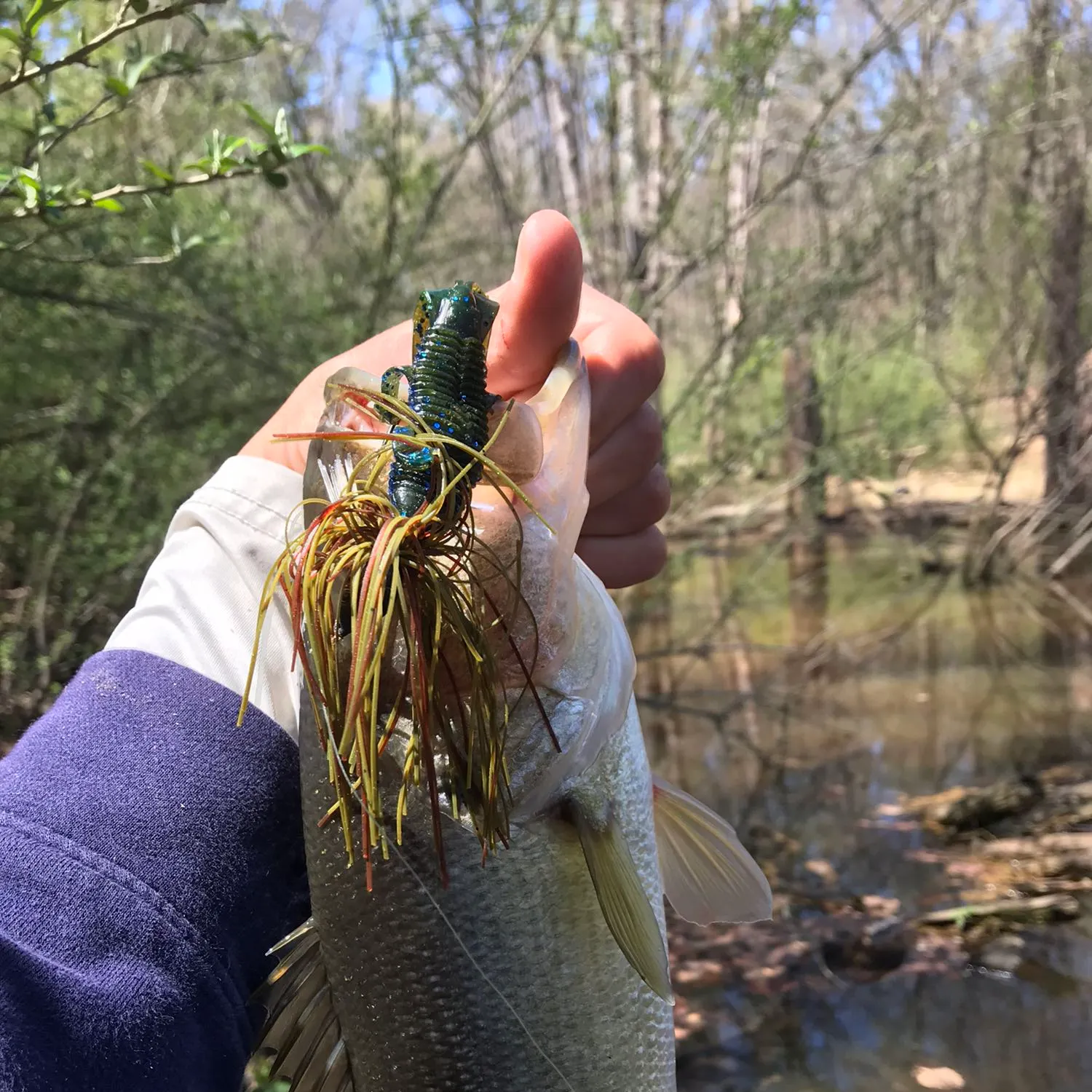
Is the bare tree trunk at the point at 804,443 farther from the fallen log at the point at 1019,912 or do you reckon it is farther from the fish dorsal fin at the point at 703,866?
the fish dorsal fin at the point at 703,866

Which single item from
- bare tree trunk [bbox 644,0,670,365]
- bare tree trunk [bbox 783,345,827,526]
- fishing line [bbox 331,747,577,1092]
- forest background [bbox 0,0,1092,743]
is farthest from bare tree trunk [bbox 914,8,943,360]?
fishing line [bbox 331,747,577,1092]

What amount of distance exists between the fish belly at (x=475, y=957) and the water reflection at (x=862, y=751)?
3706 millimetres

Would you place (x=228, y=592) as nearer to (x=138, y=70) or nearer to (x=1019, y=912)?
(x=138, y=70)

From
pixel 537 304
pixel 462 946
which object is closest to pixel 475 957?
pixel 462 946

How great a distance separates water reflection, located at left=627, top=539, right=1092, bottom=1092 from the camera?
4504 mm

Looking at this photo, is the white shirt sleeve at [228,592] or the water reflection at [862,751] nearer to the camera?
the white shirt sleeve at [228,592]

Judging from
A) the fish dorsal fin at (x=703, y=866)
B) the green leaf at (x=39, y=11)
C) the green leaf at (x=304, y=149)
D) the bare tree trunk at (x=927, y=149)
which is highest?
the bare tree trunk at (x=927, y=149)

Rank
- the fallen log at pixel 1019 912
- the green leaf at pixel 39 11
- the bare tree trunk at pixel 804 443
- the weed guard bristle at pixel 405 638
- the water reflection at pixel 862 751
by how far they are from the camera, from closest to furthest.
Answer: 1. the weed guard bristle at pixel 405 638
2. the green leaf at pixel 39 11
3. the water reflection at pixel 862 751
4. the fallen log at pixel 1019 912
5. the bare tree trunk at pixel 804 443

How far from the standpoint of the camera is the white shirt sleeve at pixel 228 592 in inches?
61.1

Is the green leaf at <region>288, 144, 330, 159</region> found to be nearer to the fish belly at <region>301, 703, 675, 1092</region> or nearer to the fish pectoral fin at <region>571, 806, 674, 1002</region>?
the fish belly at <region>301, 703, 675, 1092</region>

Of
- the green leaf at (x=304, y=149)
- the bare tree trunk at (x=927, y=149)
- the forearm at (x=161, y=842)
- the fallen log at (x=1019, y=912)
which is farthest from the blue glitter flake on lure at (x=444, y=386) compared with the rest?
the bare tree trunk at (x=927, y=149)

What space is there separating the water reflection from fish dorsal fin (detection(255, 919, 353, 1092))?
12.2 ft

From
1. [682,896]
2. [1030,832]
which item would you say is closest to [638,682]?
[1030,832]

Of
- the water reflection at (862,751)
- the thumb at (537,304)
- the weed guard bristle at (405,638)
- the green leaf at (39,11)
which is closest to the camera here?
the weed guard bristle at (405,638)
